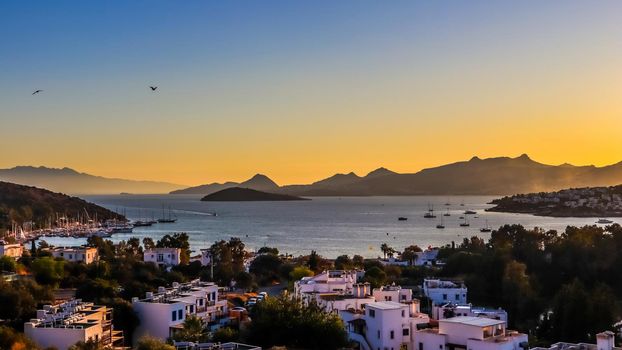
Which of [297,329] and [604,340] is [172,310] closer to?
[297,329]

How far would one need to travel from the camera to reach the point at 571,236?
1678 inches

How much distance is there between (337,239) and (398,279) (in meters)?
49.7

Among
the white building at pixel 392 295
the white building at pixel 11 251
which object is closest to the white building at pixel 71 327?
the white building at pixel 392 295

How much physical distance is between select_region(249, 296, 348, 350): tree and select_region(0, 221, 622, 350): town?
0.03 m

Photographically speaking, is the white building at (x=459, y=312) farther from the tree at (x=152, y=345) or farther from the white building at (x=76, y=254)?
the white building at (x=76, y=254)

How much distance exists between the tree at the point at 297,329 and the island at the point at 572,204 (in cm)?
13246

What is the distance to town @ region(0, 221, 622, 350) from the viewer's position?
1788cm

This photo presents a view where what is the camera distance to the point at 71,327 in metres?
17.5

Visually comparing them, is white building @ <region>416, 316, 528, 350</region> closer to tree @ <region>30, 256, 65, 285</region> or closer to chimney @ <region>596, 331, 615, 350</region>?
chimney @ <region>596, 331, 615, 350</region>

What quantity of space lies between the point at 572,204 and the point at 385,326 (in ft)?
453

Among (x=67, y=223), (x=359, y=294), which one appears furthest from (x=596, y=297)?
(x=67, y=223)

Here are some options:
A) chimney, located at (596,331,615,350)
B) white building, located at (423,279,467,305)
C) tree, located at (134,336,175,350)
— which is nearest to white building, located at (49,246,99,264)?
white building, located at (423,279,467,305)

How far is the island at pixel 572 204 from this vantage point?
142125 mm

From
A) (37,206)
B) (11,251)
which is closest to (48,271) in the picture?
(11,251)
